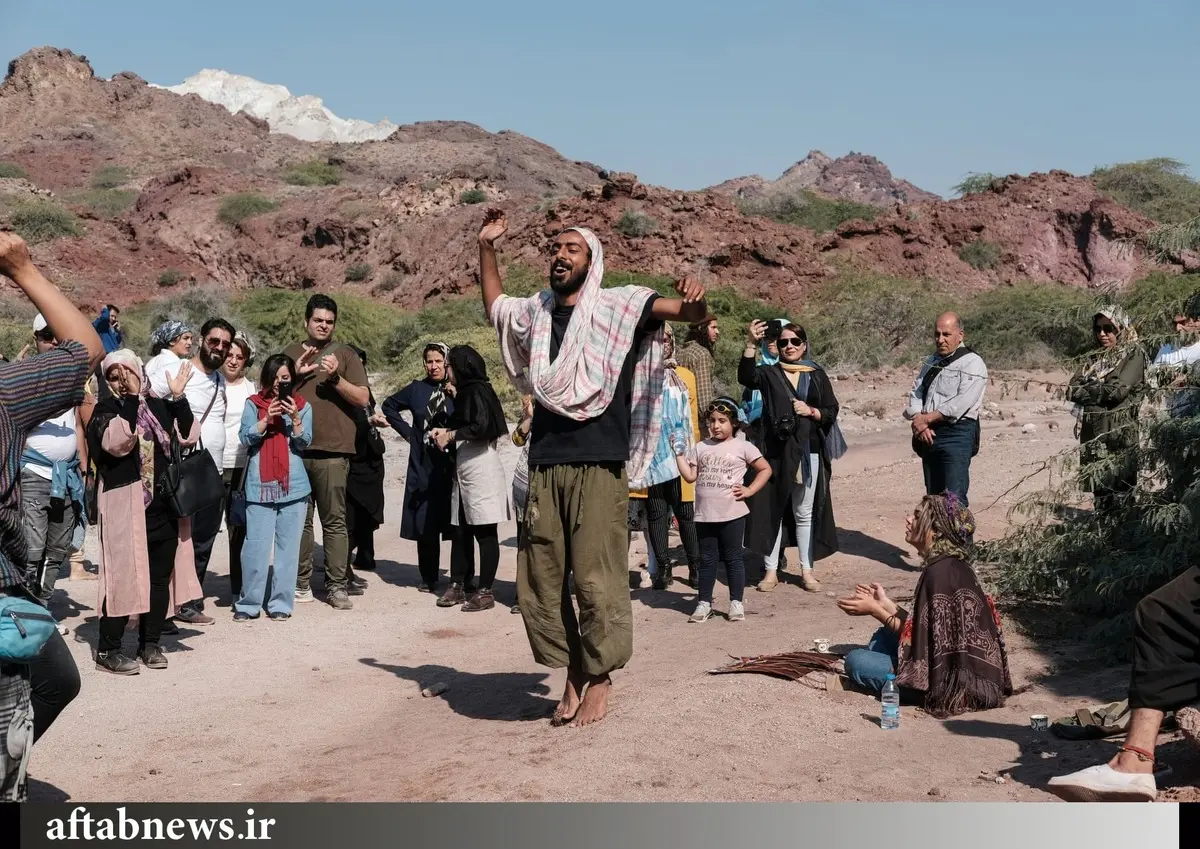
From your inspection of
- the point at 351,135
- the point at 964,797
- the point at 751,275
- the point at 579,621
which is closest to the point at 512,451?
the point at 579,621

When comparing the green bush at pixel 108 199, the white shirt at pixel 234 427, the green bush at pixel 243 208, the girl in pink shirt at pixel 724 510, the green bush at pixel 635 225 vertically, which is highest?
the green bush at pixel 108 199

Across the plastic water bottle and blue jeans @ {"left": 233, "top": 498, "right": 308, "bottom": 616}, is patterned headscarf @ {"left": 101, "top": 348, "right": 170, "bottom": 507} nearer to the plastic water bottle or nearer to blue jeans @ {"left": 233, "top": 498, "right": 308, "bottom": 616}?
blue jeans @ {"left": 233, "top": 498, "right": 308, "bottom": 616}

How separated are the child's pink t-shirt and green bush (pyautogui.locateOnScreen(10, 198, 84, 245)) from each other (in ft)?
138

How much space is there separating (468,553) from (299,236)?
3995cm

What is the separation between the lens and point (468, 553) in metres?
9.13

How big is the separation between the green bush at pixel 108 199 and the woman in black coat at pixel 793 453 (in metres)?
59.0

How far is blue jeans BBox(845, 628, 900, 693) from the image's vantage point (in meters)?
6.07

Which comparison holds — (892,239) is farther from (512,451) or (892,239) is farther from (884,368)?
(512,451)

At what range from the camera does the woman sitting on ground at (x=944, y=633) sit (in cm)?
582

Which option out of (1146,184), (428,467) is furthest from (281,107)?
(428,467)

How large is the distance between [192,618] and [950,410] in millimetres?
5248

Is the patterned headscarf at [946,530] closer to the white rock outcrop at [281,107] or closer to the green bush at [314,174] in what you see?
the green bush at [314,174]

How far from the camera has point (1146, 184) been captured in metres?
50.5

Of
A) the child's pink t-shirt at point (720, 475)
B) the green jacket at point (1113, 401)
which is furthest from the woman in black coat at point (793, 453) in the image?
the green jacket at point (1113, 401)
